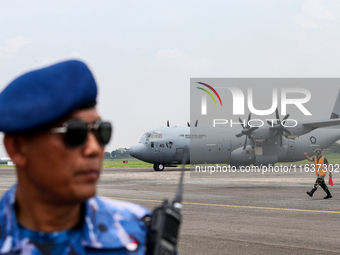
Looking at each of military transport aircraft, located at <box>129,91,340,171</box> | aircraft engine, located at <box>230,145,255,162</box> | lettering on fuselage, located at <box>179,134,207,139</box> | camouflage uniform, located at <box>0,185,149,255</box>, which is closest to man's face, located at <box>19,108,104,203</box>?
camouflage uniform, located at <box>0,185,149,255</box>

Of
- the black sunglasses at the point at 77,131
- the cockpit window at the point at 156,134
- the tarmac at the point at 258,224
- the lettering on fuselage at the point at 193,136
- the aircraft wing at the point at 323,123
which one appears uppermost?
the black sunglasses at the point at 77,131

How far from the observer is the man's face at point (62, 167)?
1.20 meters

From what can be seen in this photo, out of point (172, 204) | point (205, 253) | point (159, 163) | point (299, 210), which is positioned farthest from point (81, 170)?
point (159, 163)

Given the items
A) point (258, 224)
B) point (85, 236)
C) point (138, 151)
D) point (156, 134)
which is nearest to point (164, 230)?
point (85, 236)

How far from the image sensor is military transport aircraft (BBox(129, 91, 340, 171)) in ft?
115

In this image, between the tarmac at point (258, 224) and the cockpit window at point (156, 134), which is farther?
the cockpit window at point (156, 134)

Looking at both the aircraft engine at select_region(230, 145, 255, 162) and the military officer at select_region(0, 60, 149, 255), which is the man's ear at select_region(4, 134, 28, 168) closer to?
the military officer at select_region(0, 60, 149, 255)

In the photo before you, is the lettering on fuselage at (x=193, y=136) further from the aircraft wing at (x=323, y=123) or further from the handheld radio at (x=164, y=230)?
the handheld radio at (x=164, y=230)

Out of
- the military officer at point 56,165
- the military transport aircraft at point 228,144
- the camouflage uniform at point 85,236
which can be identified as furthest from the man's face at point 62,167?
the military transport aircraft at point 228,144

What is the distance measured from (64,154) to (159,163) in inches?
1419

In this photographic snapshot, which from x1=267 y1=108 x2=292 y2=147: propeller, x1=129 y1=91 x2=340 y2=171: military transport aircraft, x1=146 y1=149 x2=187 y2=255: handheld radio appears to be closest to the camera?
x1=146 y1=149 x2=187 y2=255: handheld radio

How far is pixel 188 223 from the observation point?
10492 millimetres

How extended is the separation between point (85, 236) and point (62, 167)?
0.23 m

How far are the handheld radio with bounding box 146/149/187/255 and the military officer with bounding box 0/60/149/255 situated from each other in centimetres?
5
